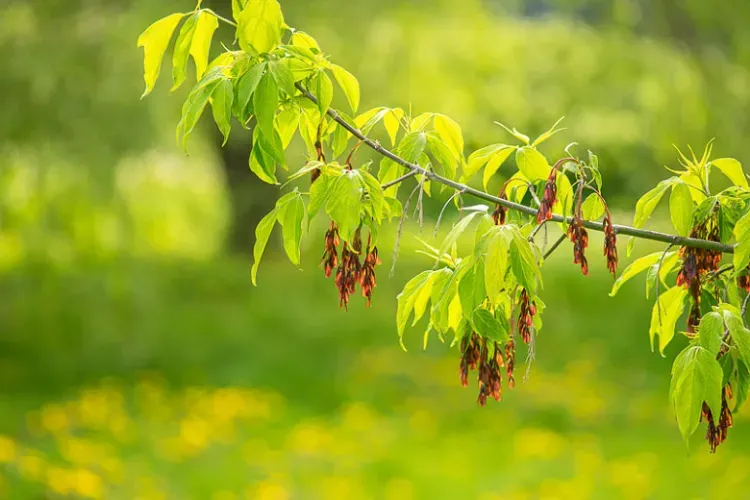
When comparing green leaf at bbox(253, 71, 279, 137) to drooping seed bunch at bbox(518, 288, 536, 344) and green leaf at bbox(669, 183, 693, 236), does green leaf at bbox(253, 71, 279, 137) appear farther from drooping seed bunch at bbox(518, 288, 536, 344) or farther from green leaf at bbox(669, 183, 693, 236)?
green leaf at bbox(669, 183, 693, 236)

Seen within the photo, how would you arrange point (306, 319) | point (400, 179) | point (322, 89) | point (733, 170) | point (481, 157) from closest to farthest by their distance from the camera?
1. point (322, 89)
2. point (400, 179)
3. point (481, 157)
4. point (733, 170)
5. point (306, 319)

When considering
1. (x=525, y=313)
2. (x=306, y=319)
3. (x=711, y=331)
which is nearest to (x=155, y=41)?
(x=525, y=313)

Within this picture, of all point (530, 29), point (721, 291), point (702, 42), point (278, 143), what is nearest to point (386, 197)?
point (278, 143)

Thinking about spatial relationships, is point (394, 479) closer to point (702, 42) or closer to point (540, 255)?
point (540, 255)

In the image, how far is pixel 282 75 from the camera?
4.88ft

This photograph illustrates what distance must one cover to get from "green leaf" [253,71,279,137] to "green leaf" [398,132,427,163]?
347 mm

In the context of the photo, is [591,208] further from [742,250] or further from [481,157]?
[742,250]

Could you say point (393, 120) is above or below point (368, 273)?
above

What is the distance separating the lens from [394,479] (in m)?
5.52

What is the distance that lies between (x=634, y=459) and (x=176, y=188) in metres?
9.55

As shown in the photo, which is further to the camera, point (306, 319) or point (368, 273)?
point (306, 319)

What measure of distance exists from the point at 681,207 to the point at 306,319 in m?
7.65

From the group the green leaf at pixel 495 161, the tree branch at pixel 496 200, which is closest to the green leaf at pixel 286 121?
the tree branch at pixel 496 200

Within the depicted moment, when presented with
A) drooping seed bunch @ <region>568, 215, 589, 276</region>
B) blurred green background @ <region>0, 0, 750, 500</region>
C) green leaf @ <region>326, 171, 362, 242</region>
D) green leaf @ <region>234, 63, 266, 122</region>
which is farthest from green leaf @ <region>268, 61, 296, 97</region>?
blurred green background @ <region>0, 0, 750, 500</region>
